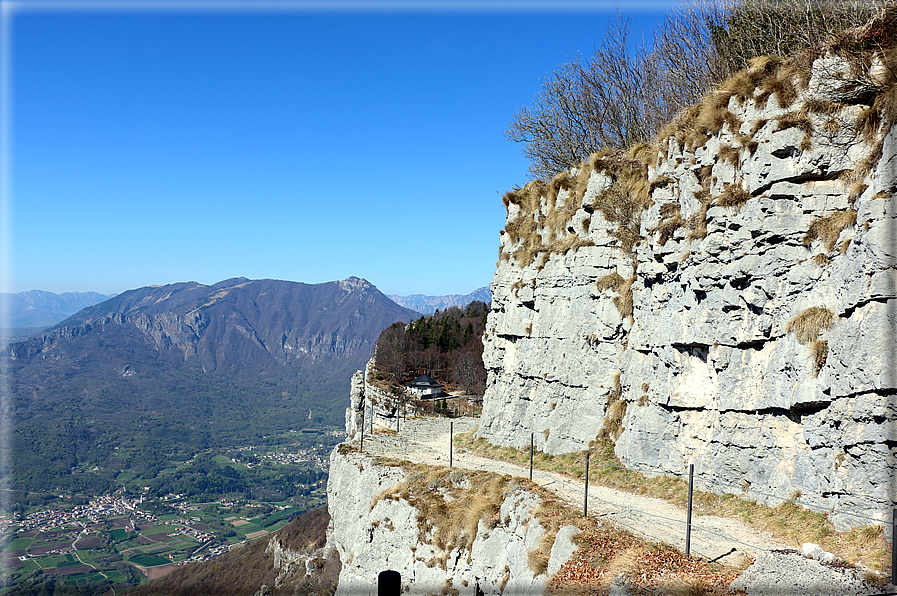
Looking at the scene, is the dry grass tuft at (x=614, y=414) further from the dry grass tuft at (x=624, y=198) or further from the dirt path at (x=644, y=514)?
the dry grass tuft at (x=624, y=198)

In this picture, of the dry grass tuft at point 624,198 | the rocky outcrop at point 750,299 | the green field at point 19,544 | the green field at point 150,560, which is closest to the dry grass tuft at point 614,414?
the rocky outcrop at point 750,299

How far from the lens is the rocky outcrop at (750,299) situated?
1141 centimetres

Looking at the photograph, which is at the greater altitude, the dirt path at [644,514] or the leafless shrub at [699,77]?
the leafless shrub at [699,77]

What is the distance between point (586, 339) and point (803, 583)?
13482 mm

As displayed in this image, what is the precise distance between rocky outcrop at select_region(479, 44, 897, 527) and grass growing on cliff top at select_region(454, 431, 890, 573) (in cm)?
37

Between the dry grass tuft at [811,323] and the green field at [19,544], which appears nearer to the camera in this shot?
the dry grass tuft at [811,323]

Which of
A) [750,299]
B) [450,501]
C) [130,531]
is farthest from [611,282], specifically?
[130,531]

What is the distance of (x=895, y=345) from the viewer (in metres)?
10.7

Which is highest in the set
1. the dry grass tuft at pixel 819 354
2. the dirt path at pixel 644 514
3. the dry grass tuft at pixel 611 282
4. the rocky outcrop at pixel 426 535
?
the dry grass tuft at pixel 611 282

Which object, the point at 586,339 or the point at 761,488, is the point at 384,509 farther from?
the point at 761,488

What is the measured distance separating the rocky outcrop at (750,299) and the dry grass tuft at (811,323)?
32 mm

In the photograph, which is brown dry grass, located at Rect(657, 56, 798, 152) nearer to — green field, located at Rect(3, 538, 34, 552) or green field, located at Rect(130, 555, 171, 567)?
green field, located at Rect(130, 555, 171, 567)

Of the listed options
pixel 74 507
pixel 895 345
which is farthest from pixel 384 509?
pixel 74 507

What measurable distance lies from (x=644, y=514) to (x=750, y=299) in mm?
6104
